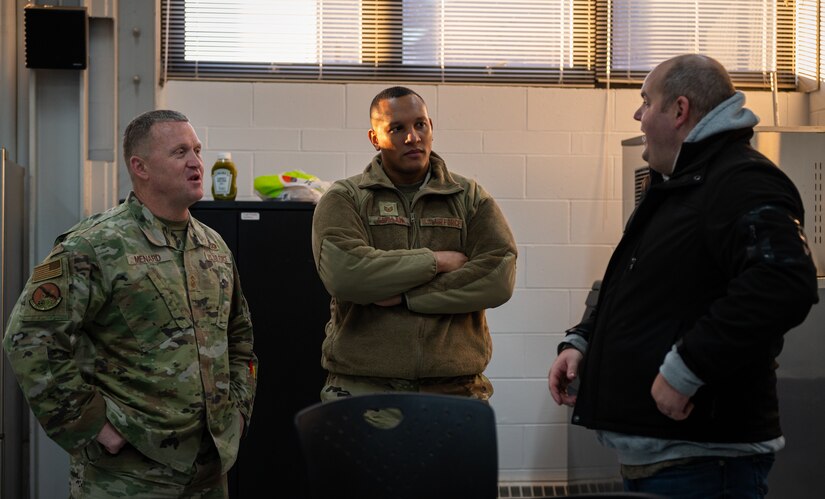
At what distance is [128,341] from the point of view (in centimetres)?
232

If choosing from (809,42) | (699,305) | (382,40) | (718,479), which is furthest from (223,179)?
(809,42)

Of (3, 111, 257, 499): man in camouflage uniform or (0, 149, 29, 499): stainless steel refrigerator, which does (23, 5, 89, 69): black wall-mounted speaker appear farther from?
(3, 111, 257, 499): man in camouflage uniform

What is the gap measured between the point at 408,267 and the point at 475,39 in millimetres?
2203

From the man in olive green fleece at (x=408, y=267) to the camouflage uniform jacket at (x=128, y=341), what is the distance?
0.43 meters

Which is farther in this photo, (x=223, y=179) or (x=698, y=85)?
(x=223, y=179)

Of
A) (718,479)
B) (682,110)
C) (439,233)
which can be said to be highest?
(682,110)

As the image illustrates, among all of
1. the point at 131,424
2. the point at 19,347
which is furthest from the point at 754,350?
the point at 19,347

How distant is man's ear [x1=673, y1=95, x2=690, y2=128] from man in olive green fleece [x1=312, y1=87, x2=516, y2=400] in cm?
90

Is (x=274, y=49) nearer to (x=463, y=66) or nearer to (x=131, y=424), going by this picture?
(x=463, y=66)

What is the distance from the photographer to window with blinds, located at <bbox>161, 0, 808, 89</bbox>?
175 inches

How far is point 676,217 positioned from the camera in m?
1.95

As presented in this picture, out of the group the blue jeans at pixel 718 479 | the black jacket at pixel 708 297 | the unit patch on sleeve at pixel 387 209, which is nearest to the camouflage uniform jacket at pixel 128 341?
the unit patch on sleeve at pixel 387 209

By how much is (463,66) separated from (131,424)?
2828 mm

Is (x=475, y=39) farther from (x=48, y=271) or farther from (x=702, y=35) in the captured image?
(x=48, y=271)
